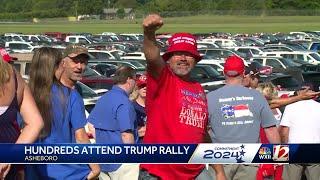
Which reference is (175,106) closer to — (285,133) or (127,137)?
(127,137)

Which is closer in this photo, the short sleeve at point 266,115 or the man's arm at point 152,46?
the man's arm at point 152,46

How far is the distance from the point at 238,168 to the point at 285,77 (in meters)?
14.9

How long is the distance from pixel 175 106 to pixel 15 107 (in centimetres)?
106

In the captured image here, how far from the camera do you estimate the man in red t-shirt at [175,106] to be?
5.07 m

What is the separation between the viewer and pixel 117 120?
24.2 feet

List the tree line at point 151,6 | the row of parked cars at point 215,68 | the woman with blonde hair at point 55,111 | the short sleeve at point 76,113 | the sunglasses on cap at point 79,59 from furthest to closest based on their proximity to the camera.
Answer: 1. the tree line at point 151,6
2. the row of parked cars at point 215,68
3. the sunglasses on cap at point 79,59
4. the short sleeve at point 76,113
5. the woman with blonde hair at point 55,111

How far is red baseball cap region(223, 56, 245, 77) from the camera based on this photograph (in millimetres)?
6672

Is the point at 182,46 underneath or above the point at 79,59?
above

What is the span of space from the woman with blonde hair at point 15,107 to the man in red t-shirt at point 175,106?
82cm

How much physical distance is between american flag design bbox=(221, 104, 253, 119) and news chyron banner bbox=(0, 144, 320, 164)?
125 centimetres

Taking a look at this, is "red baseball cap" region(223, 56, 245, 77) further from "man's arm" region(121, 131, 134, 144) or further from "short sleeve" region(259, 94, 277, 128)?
"man's arm" region(121, 131, 134, 144)

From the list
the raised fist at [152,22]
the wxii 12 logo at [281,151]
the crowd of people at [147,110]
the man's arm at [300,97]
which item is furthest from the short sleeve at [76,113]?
the man's arm at [300,97]

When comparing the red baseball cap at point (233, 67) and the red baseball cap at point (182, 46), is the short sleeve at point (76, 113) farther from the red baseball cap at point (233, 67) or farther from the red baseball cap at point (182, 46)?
the red baseball cap at point (233, 67)

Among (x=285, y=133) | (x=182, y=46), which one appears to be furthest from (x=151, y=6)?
(x=182, y=46)
